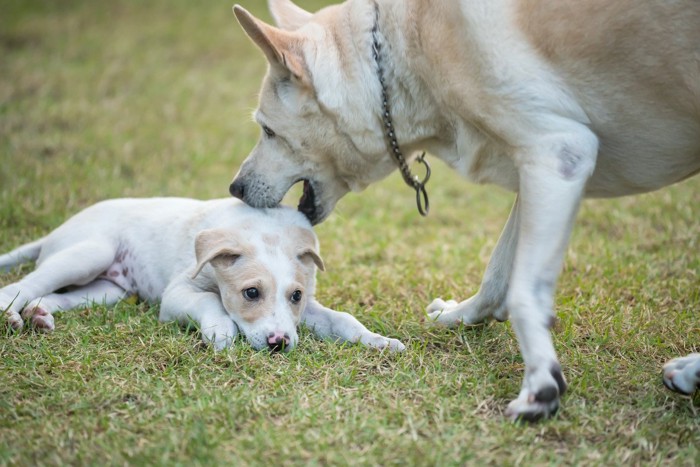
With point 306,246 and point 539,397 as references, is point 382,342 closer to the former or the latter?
point 306,246

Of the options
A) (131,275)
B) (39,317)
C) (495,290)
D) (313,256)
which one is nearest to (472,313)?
(495,290)

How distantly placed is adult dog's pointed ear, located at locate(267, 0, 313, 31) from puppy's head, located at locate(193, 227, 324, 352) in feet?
3.48

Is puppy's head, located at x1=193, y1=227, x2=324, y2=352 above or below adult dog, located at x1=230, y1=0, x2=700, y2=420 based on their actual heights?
below

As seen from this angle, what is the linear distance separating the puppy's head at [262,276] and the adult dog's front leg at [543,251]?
1.02 metres

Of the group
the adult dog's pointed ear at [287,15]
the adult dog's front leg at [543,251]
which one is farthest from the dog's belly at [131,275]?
the adult dog's front leg at [543,251]

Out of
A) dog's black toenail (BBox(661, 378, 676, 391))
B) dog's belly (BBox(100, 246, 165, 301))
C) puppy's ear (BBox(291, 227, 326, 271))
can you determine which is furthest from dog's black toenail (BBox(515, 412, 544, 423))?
dog's belly (BBox(100, 246, 165, 301))

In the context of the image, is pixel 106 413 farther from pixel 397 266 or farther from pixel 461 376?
pixel 397 266

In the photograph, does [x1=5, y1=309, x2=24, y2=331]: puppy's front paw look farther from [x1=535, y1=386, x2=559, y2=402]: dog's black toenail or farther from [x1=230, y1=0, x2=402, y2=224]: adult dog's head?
[x1=535, y1=386, x2=559, y2=402]: dog's black toenail

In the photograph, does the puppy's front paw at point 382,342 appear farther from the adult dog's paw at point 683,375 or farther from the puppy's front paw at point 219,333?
the adult dog's paw at point 683,375

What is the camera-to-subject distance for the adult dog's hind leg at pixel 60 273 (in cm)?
373

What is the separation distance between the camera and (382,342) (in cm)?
350

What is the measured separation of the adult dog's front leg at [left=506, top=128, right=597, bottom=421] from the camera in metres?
2.88

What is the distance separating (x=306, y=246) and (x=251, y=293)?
388mm

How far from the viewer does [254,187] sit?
390 cm
